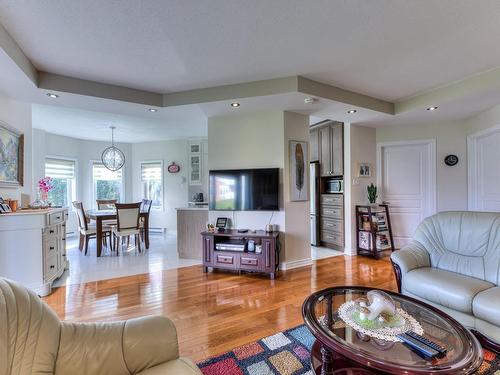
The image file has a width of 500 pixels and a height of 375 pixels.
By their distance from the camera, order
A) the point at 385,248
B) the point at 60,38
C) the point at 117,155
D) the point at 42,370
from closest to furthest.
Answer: the point at 42,370, the point at 60,38, the point at 385,248, the point at 117,155

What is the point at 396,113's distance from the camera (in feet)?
13.4

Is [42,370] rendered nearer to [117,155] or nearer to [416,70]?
[416,70]

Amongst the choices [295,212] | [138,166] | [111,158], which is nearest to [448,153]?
[295,212]

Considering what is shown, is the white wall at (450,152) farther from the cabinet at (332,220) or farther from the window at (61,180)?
the window at (61,180)

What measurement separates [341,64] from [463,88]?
1.74m

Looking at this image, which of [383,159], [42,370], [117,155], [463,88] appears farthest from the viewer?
[117,155]

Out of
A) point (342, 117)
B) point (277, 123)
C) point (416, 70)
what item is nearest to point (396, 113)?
point (342, 117)

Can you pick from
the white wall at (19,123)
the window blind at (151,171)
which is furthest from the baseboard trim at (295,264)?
the window blind at (151,171)

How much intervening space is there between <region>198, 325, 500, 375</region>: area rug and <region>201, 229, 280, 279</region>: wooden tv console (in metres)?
1.41

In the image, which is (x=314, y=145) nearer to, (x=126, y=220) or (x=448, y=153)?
(x=448, y=153)

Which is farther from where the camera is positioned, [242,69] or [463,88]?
[463,88]

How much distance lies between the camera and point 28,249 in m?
2.81

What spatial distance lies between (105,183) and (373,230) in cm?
649

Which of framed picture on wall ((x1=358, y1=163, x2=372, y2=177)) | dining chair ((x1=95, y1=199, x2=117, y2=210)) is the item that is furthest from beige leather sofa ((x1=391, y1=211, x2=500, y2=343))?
dining chair ((x1=95, y1=199, x2=117, y2=210))
